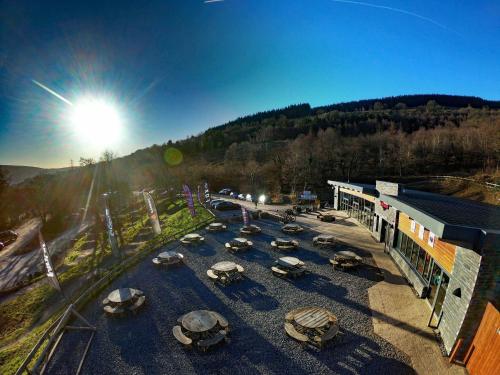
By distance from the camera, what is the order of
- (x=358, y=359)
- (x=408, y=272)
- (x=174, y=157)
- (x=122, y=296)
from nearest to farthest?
(x=358, y=359)
(x=122, y=296)
(x=408, y=272)
(x=174, y=157)

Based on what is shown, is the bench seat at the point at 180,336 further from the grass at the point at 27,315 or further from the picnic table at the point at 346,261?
the picnic table at the point at 346,261

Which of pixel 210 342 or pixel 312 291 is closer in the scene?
pixel 210 342

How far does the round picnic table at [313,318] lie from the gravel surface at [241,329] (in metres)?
0.66

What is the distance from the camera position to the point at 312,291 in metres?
12.4

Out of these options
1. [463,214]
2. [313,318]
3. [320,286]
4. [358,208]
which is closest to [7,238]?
[320,286]

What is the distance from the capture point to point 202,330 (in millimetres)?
8789

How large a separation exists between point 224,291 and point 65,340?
6.47 metres

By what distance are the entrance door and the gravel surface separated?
1677mm

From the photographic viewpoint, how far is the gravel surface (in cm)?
800

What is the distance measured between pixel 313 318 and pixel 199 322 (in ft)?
13.7

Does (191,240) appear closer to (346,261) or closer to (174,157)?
(346,261)

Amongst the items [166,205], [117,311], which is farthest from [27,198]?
[117,311]

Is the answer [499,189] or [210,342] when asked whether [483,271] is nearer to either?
[210,342]

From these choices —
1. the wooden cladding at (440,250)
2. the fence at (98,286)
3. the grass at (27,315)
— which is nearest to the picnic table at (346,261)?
the wooden cladding at (440,250)
